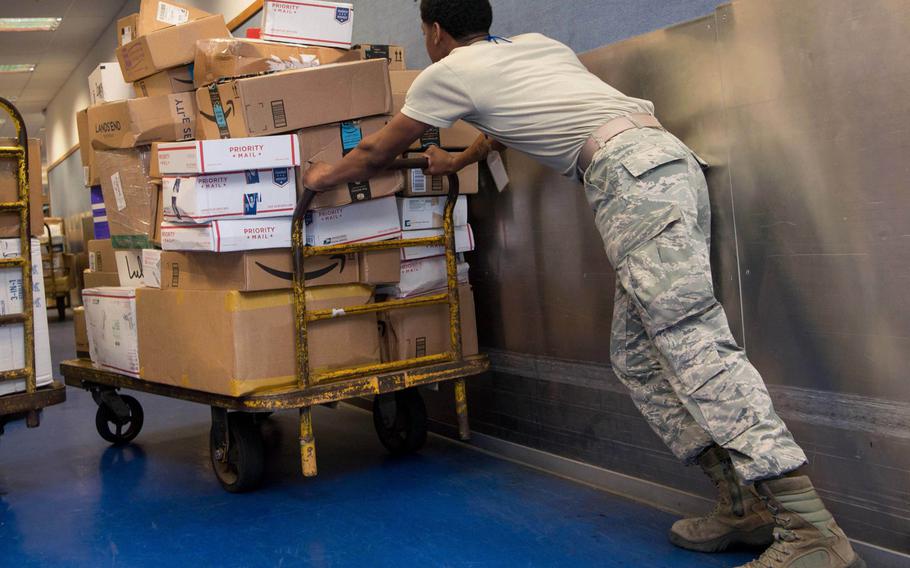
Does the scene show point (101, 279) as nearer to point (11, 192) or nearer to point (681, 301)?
point (11, 192)

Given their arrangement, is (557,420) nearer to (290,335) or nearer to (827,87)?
(290,335)

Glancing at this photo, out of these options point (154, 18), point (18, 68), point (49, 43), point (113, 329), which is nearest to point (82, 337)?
point (113, 329)

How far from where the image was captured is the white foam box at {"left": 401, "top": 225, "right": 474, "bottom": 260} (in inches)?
140

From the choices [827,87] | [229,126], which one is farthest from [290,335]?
[827,87]

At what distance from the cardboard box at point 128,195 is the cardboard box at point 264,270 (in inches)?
13.7

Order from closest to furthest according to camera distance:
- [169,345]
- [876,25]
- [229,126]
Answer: [876,25] → [229,126] → [169,345]

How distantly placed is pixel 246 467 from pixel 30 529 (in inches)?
31.8

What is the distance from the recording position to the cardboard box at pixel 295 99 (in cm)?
311

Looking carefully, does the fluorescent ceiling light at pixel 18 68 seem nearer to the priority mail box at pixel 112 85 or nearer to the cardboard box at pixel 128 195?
the priority mail box at pixel 112 85

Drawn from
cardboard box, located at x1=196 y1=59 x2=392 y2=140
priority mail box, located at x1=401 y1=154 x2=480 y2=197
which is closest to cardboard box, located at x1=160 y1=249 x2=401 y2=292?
priority mail box, located at x1=401 y1=154 x2=480 y2=197

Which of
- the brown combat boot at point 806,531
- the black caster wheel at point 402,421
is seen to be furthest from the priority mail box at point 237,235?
the brown combat boot at point 806,531

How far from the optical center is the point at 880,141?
2.33 metres

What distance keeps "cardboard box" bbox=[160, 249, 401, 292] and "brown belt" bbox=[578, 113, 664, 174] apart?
109 cm

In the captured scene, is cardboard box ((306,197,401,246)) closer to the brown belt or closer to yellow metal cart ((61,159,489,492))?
yellow metal cart ((61,159,489,492))
